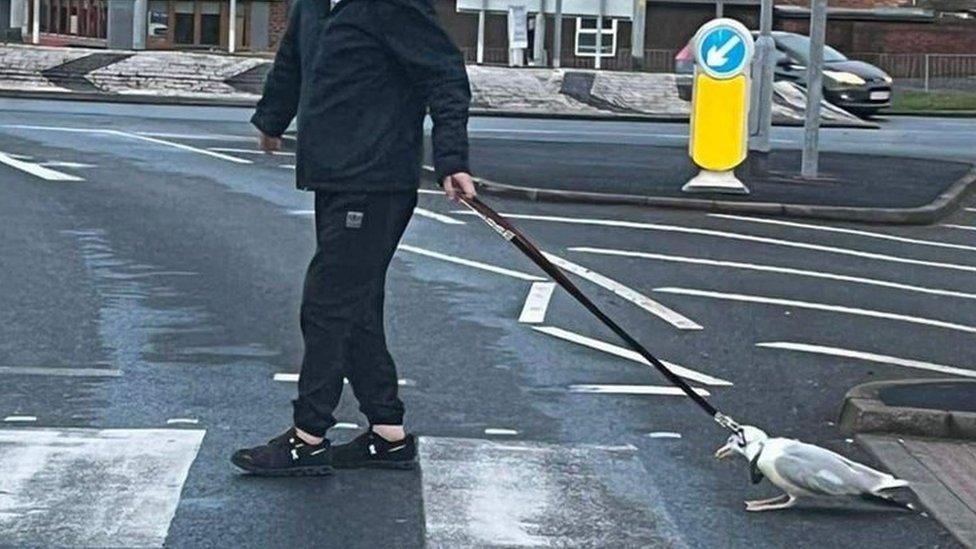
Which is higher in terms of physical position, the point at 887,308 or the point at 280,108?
the point at 280,108

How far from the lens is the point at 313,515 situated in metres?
6.24

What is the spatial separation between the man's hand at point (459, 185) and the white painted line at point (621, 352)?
2404 millimetres

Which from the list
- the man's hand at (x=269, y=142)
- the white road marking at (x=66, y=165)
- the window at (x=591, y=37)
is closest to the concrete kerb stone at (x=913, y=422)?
the man's hand at (x=269, y=142)

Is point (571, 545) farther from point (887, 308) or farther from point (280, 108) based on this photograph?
point (887, 308)

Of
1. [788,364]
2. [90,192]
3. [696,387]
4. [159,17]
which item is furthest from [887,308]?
[159,17]

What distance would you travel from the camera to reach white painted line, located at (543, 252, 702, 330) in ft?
35.2

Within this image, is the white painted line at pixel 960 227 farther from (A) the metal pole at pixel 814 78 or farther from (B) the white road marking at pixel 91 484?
(B) the white road marking at pixel 91 484

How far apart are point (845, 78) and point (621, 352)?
29.5m

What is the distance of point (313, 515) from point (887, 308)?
20.8ft

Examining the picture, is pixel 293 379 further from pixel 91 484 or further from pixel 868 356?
pixel 868 356

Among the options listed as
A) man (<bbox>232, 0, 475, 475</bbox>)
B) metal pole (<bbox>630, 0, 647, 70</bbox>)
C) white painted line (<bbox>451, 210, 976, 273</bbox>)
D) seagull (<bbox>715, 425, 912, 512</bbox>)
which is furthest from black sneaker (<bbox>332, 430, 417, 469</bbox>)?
metal pole (<bbox>630, 0, 647, 70</bbox>)

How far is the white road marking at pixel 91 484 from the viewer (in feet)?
19.2

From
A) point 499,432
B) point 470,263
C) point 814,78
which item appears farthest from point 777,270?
point 814,78

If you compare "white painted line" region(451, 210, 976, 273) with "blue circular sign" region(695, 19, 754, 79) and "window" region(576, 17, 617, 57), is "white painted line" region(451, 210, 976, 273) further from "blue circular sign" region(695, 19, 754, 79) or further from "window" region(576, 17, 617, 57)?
"window" region(576, 17, 617, 57)
